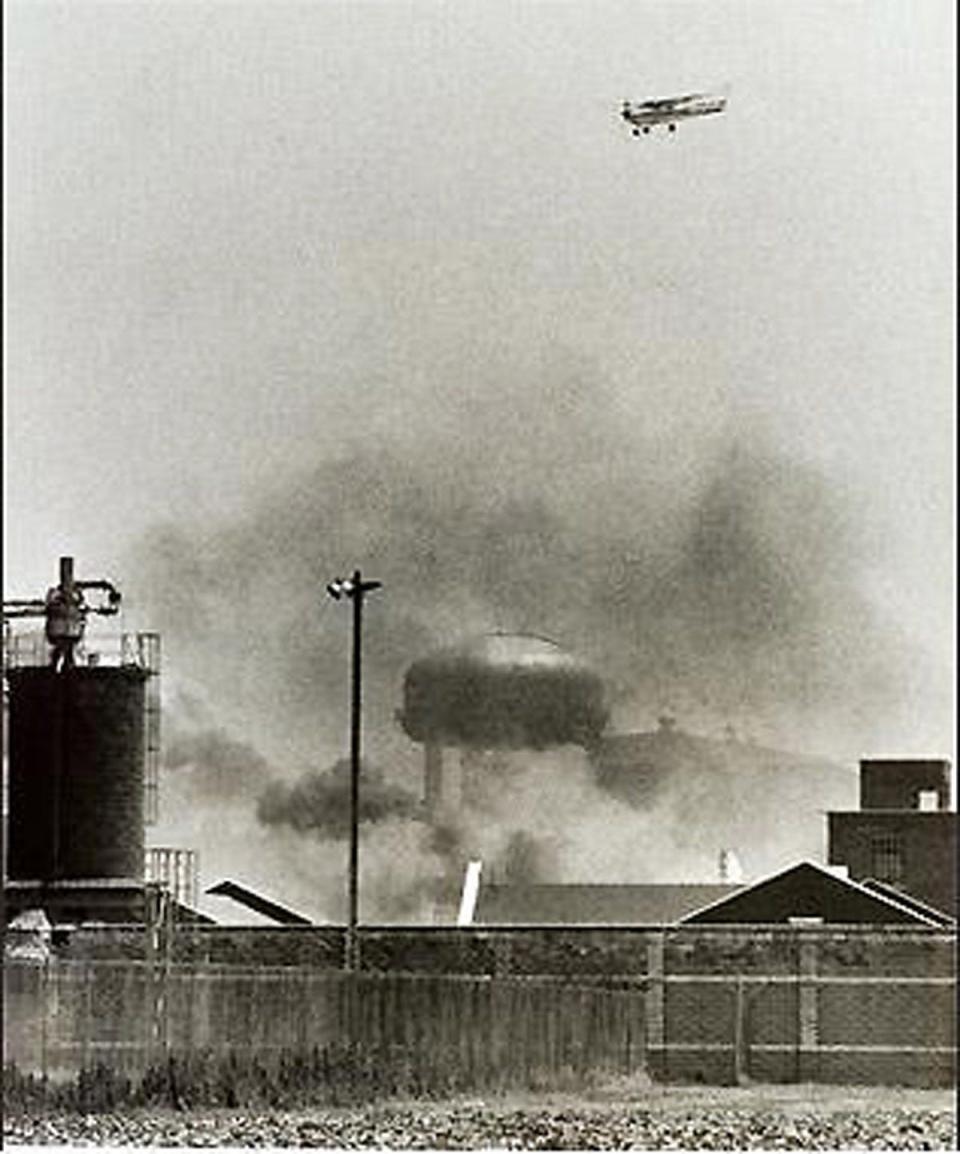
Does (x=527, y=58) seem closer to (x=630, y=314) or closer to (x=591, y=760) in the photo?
(x=630, y=314)

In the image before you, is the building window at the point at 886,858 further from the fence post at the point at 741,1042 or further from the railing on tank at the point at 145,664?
the railing on tank at the point at 145,664

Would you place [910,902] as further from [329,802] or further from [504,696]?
[329,802]

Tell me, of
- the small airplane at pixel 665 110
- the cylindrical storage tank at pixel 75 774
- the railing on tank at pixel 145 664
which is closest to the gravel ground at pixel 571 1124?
the cylindrical storage tank at pixel 75 774

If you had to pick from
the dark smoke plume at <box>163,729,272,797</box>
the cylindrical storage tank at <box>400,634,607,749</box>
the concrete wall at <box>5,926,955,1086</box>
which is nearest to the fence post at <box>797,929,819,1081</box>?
the concrete wall at <box>5,926,955,1086</box>

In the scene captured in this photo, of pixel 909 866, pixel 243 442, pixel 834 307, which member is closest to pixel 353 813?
pixel 243 442

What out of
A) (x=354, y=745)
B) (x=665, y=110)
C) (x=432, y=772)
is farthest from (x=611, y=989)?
(x=665, y=110)
